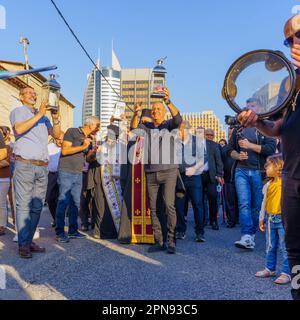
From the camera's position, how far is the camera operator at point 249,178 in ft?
17.5

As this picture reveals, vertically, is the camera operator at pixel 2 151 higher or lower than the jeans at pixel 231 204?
higher

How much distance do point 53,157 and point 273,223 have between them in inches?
181

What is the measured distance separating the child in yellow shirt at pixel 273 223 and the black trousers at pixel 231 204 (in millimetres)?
3846

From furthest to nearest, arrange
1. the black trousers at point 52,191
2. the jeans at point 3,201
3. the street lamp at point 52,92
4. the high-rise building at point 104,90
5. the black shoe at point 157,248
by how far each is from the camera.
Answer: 1. the high-rise building at point 104,90
2. the black trousers at point 52,191
3. the jeans at point 3,201
4. the black shoe at point 157,248
5. the street lamp at point 52,92

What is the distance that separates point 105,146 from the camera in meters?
6.45

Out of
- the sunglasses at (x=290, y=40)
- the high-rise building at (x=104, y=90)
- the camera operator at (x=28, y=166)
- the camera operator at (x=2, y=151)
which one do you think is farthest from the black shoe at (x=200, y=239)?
the high-rise building at (x=104, y=90)

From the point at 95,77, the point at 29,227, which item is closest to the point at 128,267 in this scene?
the point at 29,227

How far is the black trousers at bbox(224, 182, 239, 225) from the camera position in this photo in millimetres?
8109

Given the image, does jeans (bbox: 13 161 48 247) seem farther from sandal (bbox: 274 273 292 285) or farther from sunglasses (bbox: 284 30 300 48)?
sunglasses (bbox: 284 30 300 48)

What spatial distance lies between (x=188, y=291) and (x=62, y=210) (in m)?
3.05

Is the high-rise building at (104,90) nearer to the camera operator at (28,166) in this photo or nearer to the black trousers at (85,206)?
the black trousers at (85,206)

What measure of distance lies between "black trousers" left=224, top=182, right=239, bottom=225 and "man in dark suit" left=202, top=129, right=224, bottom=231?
52 centimetres

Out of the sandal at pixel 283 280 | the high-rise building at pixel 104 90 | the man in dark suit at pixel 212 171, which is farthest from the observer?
the high-rise building at pixel 104 90

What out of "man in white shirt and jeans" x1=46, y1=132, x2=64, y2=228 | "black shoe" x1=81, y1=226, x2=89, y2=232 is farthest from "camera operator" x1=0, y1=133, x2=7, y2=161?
"black shoe" x1=81, y1=226, x2=89, y2=232
